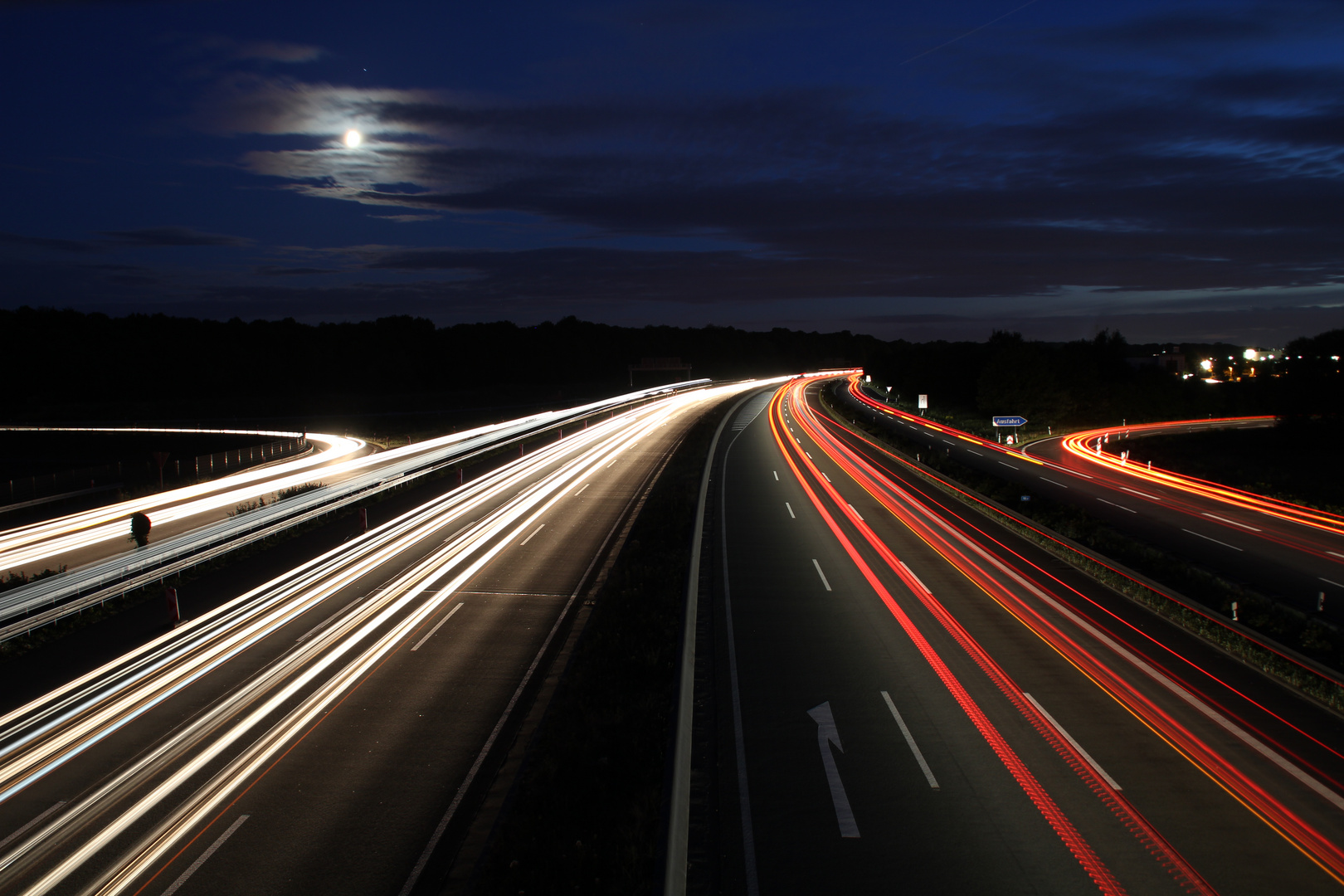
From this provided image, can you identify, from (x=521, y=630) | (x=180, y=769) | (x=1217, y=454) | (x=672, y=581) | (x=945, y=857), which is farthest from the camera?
(x=1217, y=454)

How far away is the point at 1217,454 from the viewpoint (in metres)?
59.3

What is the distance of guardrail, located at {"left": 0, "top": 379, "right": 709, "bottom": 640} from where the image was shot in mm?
14453

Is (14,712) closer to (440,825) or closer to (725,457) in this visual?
(440,825)

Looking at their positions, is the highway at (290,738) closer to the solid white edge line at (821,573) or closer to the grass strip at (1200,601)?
the solid white edge line at (821,573)

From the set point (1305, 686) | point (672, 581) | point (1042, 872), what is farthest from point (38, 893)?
point (1305, 686)

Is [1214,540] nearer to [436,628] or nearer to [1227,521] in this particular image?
[1227,521]

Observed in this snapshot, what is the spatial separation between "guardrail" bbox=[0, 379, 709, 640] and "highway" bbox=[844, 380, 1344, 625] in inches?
1045

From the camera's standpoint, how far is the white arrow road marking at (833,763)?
8.88 meters

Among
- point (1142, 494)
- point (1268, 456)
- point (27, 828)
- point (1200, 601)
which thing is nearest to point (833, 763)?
point (27, 828)

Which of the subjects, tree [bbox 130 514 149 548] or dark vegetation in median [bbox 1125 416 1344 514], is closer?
tree [bbox 130 514 149 548]

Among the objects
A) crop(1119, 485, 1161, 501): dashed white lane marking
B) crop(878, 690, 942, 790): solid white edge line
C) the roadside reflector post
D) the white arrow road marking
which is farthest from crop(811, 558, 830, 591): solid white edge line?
crop(1119, 485, 1161, 501): dashed white lane marking

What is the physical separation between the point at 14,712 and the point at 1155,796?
16.8 meters

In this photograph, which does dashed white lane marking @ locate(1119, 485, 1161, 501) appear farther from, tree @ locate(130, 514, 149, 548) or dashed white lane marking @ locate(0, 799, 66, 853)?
tree @ locate(130, 514, 149, 548)

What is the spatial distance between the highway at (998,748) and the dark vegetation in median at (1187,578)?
5.73ft
